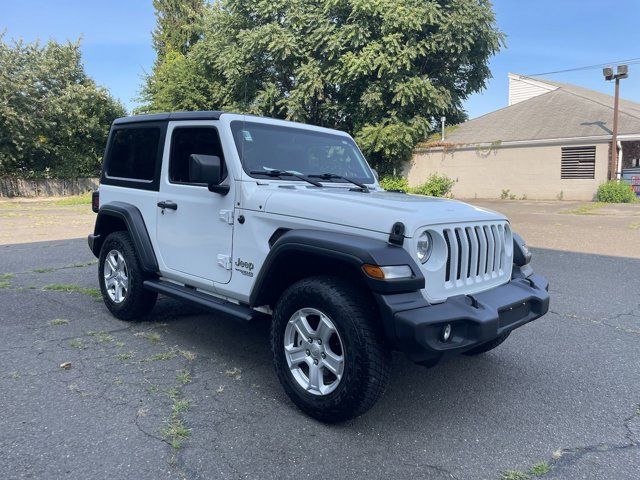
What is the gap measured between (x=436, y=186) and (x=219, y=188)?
69.1 ft

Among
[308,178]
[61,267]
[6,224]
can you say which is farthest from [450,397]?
[6,224]

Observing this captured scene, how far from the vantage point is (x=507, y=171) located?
2309cm

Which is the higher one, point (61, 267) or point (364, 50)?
point (364, 50)

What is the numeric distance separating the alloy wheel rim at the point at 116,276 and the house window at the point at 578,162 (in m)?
20.4

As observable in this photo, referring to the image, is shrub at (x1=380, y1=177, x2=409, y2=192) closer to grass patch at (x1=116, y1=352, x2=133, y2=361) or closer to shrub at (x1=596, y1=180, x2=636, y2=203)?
shrub at (x1=596, y1=180, x2=636, y2=203)

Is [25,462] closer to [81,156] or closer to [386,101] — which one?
[386,101]

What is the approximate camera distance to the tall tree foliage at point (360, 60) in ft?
71.6

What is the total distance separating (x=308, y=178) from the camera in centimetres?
414

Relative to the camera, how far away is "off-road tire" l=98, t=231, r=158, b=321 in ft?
15.8

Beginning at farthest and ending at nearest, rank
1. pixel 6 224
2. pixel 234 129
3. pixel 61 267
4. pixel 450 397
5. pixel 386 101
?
pixel 386 101 < pixel 6 224 < pixel 61 267 < pixel 234 129 < pixel 450 397

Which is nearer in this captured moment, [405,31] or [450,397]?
[450,397]

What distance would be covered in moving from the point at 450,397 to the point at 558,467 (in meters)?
0.92

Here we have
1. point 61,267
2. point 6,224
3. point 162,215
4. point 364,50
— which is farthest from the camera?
point 364,50

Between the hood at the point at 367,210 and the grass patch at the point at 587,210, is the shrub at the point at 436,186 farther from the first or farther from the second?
the hood at the point at 367,210
